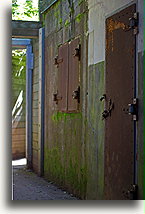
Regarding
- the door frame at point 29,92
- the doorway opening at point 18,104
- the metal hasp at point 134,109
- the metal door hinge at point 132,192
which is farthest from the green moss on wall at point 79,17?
the doorway opening at point 18,104

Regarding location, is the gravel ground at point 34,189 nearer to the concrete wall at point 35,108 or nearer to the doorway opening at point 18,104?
the concrete wall at point 35,108

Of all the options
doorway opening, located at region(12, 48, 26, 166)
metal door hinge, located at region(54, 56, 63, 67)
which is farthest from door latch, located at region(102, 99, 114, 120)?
doorway opening, located at region(12, 48, 26, 166)

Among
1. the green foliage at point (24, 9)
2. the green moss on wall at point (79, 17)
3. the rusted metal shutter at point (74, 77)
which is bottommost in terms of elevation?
the rusted metal shutter at point (74, 77)

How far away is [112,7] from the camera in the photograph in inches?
176

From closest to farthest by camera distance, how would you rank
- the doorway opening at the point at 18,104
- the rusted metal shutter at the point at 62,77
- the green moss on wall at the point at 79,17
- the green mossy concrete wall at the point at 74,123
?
the green mossy concrete wall at the point at 74,123, the green moss on wall at the point at 79,17, the rusted metal shutter at the point at 62,77, the doorway opening at the point at 18,104

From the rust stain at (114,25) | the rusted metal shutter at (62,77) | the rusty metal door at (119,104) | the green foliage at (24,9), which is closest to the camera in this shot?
the rusty metal door at (119,104)

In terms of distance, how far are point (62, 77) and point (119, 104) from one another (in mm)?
2498

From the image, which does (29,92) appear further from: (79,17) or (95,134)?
(95,134)

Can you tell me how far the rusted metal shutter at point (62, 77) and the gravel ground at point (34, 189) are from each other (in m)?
1.23

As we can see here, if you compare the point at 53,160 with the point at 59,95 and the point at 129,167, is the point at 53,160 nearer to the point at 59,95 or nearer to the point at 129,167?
the point at 59,95

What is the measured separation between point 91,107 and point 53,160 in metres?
2.17

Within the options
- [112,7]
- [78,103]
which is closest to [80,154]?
[78,103]

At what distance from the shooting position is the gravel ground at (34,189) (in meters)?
5.86

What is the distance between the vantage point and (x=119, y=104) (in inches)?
163
